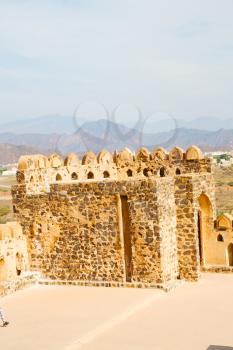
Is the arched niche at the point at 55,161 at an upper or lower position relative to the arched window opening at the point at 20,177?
upper

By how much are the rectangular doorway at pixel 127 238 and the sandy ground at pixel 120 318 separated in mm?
492

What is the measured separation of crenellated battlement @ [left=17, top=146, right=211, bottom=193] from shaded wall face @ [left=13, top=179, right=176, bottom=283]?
0.55 meters

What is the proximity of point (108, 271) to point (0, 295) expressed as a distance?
237 centimetres

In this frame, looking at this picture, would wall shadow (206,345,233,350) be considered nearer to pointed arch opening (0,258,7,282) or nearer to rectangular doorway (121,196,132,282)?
rectangular doorway (121,196,132,282)

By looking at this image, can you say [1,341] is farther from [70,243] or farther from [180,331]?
[70,243]

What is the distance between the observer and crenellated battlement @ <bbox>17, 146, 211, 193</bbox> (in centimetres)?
1373

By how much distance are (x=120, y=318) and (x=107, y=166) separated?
624 centimetres

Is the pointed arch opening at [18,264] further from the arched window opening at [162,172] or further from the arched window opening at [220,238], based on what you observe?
the arched window opening at [220,238]

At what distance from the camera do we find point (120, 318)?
33.6 ft

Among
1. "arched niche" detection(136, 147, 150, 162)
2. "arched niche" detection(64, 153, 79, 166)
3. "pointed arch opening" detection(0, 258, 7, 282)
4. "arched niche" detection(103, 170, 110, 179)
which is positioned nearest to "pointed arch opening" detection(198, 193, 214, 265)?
"arched niche" detection(136, 147, 150, 162)

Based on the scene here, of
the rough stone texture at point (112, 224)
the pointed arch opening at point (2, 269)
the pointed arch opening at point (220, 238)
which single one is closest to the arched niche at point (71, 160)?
the rough stone texture at point (112, 224)

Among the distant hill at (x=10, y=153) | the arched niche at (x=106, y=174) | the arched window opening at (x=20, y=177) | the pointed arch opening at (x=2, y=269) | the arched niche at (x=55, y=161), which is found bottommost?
the pointed arch opening at (x=2, y=269)

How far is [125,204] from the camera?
1244 centimetres

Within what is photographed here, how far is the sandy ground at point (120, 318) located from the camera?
354 inches
